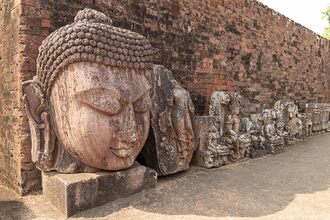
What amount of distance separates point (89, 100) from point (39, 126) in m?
0.62

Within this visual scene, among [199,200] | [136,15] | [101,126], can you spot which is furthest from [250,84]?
[101,126]

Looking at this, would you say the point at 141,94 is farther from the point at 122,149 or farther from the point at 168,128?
the point at 168,128

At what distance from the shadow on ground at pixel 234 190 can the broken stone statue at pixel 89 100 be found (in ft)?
0.98

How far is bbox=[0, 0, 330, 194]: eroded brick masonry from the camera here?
2.96 metres

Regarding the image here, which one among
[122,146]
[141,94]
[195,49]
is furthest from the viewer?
[195,49]

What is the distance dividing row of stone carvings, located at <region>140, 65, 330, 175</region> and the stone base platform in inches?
21.0

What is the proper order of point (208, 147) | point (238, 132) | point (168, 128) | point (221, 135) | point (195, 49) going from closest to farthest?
1. point (168, 128)
2. point (208, 147)
3. point (221, 135)
4. point (238, 132)
5. point (195, 49)

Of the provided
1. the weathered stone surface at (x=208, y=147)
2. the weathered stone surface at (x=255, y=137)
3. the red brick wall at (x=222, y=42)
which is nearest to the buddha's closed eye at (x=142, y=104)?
the red brick wall at (x=222, y=42)

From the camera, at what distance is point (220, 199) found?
8.97 feet

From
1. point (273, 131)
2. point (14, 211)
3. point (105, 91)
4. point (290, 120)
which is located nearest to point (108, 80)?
point (105, 91)

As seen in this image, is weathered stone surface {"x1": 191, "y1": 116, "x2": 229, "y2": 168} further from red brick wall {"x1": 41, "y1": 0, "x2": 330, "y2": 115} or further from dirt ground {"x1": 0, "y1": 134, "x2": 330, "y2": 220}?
red brick wall {"x1": 41, "y1": 0, "x2": 330, "y2": 115}

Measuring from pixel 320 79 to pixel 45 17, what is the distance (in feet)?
31.5

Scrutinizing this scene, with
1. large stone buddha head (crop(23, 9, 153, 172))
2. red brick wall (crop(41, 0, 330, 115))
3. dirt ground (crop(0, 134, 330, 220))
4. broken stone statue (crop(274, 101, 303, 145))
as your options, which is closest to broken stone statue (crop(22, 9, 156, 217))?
large stone buddha head (crop(23, 9, 153, 172))

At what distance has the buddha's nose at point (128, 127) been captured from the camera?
2549mm
